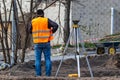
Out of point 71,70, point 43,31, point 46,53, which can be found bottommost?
point 71,70

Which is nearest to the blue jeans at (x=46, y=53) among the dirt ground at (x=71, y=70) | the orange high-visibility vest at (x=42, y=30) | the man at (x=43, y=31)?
the man at (x=43, y=31)

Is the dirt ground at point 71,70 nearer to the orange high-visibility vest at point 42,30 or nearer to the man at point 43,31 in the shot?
the man at point 43,31

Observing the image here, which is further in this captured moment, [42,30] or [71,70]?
[71,70]

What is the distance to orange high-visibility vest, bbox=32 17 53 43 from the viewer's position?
11992 mm

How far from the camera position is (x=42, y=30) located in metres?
12.0

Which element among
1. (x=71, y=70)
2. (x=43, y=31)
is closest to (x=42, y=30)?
(x=43, y=31)

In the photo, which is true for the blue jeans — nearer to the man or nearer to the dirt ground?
the man

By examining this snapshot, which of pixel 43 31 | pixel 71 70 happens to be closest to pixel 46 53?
pixel 43 31

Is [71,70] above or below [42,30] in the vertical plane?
below

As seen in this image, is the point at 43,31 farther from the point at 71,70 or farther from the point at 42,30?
the point at 71,70

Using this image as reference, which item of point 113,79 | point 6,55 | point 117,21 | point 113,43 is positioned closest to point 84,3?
point 117,21

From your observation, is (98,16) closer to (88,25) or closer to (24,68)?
(88,25)

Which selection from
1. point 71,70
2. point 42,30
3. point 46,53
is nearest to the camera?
point 42,30

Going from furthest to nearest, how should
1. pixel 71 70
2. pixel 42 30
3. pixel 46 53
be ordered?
pixel 71 70, pixel 46 53, pixel 42 30
